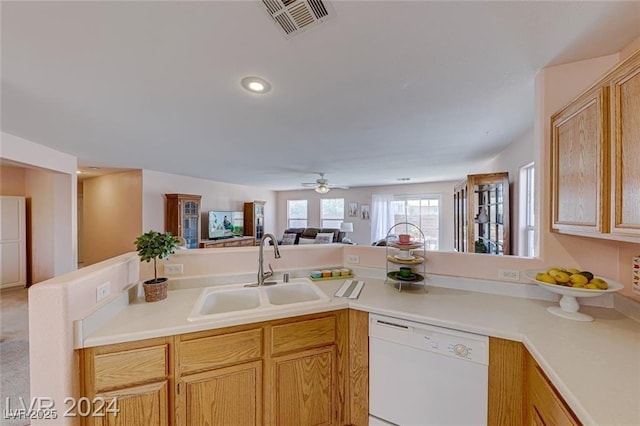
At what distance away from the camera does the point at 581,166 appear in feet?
4.15

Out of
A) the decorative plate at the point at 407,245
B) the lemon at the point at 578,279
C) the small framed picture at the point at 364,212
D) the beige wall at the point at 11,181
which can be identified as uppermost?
the beige wall at the point at 11,181

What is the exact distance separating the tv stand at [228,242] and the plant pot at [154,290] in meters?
4.35

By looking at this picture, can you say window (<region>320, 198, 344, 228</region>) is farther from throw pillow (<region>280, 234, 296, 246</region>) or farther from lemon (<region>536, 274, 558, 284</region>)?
lemon (<region>536, 274, 558, 284</region>)

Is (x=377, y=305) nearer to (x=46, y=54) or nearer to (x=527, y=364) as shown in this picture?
(x=527, y=364)

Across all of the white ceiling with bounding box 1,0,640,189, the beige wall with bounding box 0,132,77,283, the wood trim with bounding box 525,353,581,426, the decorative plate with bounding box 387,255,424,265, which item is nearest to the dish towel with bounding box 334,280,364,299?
the decorative plate with bounding box 387,255,424,265

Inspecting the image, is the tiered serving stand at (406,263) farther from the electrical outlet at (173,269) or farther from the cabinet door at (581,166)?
the electrical outlet at (173,269)

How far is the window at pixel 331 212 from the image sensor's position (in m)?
8.48

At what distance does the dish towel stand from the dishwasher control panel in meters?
0.20

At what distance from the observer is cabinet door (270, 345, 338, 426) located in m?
1.43

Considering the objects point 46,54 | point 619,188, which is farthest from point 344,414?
point 46,54

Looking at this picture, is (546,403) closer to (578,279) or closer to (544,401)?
(544,401)

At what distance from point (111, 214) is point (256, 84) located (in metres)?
5.68

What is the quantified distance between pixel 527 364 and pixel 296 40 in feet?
6.35

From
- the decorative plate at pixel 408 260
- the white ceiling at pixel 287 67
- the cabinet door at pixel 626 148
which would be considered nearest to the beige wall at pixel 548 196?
the white ceiling at pixel 287 67
